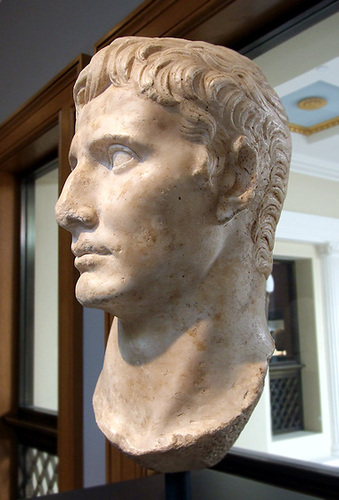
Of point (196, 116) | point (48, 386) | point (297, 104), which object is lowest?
point (48, 386)

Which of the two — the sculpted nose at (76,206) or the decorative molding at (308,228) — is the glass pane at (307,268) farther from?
the sculpted nose at (76,206)

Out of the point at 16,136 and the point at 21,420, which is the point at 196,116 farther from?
the point at 21,420

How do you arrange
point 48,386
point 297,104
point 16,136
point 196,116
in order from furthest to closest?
point 48,386 < point 16,136 < point 297,104 < point 196,116

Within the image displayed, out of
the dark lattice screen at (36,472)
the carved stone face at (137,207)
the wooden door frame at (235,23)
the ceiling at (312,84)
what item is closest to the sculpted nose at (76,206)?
the carved stone face at (137,207)

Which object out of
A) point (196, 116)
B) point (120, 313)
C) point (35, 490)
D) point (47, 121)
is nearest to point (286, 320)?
point (120, 313)

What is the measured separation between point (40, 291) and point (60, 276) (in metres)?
1.03

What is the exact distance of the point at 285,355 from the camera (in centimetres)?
188

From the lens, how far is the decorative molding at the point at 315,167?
174 cm

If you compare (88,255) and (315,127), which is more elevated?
(315,127)

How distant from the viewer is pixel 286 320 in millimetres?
1888

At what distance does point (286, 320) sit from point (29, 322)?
1948mm

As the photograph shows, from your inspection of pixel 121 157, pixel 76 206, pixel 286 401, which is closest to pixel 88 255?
pixel 76 206

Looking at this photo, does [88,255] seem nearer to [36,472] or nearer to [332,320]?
[332,320]

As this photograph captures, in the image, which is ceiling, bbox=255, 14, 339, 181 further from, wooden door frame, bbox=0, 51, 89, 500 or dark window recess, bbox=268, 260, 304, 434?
wooden door frame, bbox=0, 51, 89, 500
